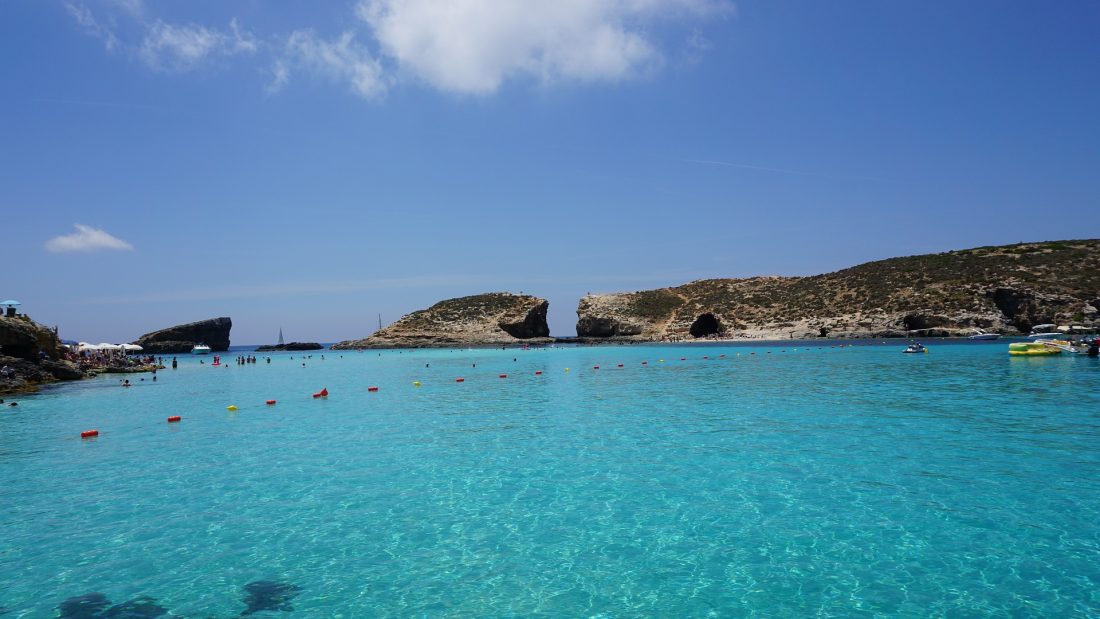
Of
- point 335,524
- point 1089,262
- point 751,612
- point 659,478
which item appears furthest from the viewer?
point 1089,262

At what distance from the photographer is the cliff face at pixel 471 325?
443 ft

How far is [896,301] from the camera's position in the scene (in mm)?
91938

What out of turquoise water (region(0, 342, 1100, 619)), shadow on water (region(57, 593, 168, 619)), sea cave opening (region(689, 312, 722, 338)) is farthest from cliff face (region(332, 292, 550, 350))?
shadow on water (region(57, 593, 168, 619))

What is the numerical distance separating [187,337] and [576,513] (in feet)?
571

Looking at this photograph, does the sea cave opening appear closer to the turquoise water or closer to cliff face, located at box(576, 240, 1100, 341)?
cliff face, located at box(576, 240, 1100, 341)

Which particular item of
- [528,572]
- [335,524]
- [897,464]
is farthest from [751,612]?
[897,464]

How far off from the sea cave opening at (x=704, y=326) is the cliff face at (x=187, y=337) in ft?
422

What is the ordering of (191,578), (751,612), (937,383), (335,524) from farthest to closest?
(937,383) → (335,524) → (191,578) → (751,612)

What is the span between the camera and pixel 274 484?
48.3 ft

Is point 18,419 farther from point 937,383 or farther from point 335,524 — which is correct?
point 937,383

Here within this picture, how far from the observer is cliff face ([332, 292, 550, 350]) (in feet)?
443

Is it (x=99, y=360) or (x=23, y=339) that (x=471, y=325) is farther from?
(x=23, y=339)

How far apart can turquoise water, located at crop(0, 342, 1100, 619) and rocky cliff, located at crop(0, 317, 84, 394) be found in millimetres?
24125

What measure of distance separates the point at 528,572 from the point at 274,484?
346 inches
